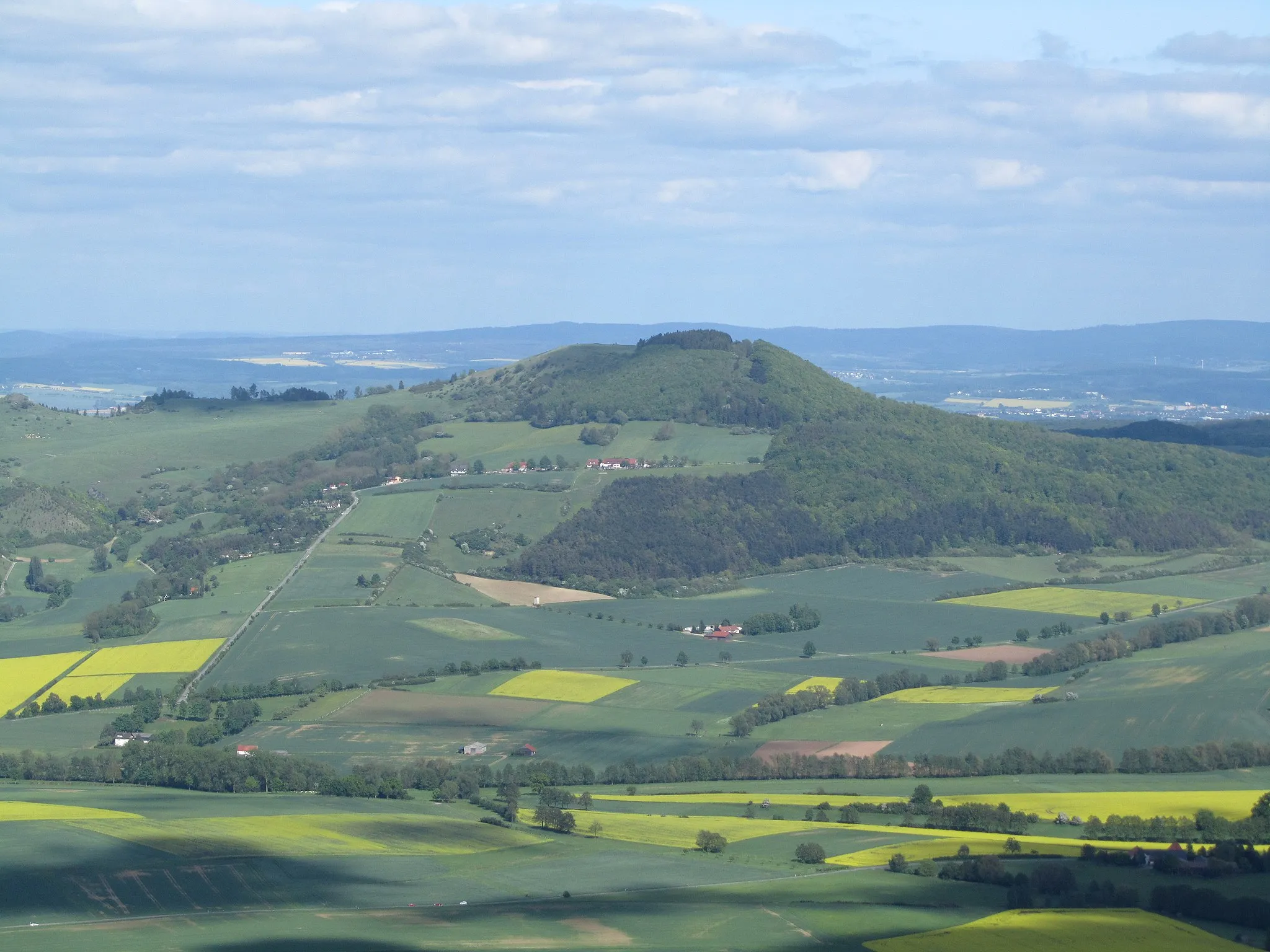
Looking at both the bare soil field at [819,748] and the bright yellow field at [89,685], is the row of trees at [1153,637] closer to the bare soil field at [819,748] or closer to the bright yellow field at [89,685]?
the bare soil field at [819,748]

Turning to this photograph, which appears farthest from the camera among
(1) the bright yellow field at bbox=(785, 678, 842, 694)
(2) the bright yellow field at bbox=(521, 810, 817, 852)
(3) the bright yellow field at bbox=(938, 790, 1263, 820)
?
(1) the bright yellow field at bbox=(785, 678, 842, 694)

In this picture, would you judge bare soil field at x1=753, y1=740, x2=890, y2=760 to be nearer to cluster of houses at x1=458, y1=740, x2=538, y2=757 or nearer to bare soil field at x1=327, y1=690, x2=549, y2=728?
cluster of houses at x1=458, y1=740, x2=538, y2=757

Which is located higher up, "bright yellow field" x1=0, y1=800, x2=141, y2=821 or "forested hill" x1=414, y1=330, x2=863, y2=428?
"forested hill" x1=414, y1=330, x2=863, y2=428

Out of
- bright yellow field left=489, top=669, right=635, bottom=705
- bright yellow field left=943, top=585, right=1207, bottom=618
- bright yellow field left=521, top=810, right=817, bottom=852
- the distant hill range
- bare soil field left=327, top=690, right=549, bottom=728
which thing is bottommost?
bare soil field left=327, top=690, right=549, bottom=728

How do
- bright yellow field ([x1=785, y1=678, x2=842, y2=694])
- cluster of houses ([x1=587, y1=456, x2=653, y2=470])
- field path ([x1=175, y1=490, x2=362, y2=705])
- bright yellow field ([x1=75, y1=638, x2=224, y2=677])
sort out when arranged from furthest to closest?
cluster of houses ([x1=587, y1=456, x2=653, y2=470])
bright yellow field ([x1=75, y1=638, x2=224, y2=677])
field path ([x1=175, y1=490, x2=362, y2=705])
bright yellow field ([x1=785, y1=678, x2=842, y2=694])

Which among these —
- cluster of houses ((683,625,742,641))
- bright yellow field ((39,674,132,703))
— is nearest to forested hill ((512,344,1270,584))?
cluster of houses ((683,625,742,641))

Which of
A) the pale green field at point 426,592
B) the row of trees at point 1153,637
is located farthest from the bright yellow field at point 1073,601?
the pale green field at point 426,592

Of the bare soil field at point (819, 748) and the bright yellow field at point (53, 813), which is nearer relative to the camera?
the bright yellow field at point (53, 813)
